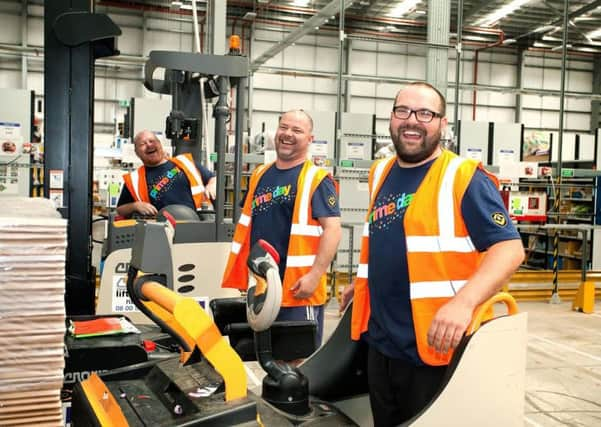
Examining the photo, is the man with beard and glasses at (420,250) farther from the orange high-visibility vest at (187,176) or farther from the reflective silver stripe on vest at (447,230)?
the orange high-visibility vest at (187,176)

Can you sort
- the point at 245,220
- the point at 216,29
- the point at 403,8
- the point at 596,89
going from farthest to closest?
the point at 596,89
the point at 403,8
the point at 216,29
the point at 245,220

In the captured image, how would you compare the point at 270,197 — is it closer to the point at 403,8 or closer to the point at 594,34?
the point at 403,8

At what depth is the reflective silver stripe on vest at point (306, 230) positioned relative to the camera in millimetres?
Answer: 3830

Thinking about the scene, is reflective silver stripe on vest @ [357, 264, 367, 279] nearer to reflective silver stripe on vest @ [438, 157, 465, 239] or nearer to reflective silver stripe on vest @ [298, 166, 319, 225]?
reflective silver stripe on vest @ [438, 157, 465, 239]

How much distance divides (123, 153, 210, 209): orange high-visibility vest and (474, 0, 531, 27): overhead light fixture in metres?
14.8

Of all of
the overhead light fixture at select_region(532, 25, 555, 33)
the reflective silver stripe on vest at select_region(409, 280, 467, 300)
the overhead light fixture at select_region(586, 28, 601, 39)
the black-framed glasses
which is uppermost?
the overhead light fixture at select_region(532, 25, 555, 33)

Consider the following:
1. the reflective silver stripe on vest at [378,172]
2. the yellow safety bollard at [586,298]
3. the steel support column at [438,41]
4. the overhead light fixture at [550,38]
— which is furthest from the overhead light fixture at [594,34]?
the reflective silver stripe on vest at [378,172]

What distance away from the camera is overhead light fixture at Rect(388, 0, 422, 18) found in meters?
17.7

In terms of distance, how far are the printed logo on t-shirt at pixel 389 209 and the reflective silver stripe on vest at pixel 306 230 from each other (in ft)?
3.76

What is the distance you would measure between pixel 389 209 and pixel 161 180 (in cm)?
→ 290

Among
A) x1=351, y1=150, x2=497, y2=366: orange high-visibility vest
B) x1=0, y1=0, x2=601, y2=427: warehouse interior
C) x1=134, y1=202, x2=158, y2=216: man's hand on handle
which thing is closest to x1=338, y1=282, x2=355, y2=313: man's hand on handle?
x1=0, y1=0, x2=601, y2=427: warehouse interior

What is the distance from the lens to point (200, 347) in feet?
6.13

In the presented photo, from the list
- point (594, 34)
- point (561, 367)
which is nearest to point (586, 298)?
point (561, 367)

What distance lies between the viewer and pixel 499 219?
234 centimetres
